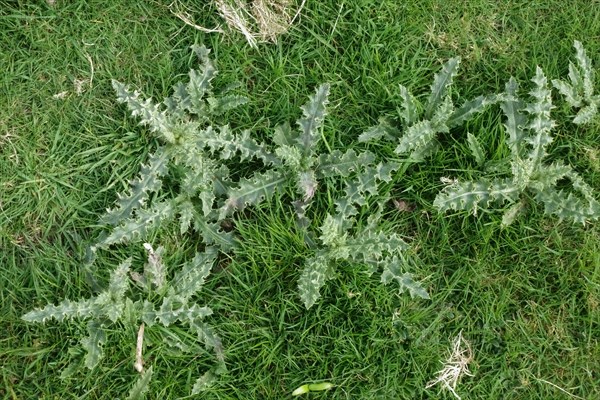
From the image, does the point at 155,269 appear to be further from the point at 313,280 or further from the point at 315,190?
the point at 315,190

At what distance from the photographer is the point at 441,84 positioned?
12.1 feet

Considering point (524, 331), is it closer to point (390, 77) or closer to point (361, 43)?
point (390, 77)

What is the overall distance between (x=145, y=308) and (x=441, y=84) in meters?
1.88

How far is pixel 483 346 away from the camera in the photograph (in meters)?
3.65

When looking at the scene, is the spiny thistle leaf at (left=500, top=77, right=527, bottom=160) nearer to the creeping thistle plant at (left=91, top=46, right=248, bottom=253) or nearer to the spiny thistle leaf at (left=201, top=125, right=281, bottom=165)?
the spiny thistle leaf at (left=201, top=125, right=281, bottom=165)

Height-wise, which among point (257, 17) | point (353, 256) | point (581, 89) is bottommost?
point (353, 256)

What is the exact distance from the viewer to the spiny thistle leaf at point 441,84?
367 centimetres

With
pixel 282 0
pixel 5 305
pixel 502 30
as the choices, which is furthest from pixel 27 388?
pixel 502 30

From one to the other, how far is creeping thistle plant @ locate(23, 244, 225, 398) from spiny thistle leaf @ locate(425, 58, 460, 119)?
1.35 m

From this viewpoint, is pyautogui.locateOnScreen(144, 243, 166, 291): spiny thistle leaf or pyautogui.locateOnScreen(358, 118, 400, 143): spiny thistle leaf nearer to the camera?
pyautogui.locateOnScreen(144, 243, 166, 291): spiny thistle leaf

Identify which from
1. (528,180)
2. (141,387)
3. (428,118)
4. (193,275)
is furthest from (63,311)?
(528,180)

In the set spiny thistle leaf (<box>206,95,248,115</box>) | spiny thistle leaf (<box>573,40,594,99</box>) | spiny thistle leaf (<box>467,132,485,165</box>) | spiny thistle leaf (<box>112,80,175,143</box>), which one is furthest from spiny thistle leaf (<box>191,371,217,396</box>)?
spiny thistle leaf (<box>573,40,594,99</box>)

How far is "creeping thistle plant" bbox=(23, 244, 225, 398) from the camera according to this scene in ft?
11.4

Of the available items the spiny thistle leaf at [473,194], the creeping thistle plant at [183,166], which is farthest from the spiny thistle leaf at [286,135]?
the spiny thistle leaf at [473,194]
